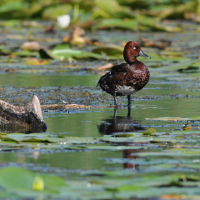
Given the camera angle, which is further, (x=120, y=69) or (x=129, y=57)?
(x=129, y=57)

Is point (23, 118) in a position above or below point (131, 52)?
below

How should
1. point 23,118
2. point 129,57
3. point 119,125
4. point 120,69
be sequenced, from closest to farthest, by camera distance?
point 23,118 → point 119,125 → point 120,69 → point 129,57

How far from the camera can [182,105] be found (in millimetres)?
7289

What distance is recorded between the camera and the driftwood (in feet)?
18.1

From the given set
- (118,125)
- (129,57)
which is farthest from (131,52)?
(118,125)

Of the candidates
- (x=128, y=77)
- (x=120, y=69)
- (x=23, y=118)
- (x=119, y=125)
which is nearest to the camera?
(x=23, y=118)

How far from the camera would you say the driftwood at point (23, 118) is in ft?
18.1

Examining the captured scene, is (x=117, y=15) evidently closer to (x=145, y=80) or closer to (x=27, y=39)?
(x=27, y=39)

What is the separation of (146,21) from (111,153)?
15291mm

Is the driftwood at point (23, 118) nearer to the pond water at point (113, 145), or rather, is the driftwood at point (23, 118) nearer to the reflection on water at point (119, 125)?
the pond water at point (113, 145)

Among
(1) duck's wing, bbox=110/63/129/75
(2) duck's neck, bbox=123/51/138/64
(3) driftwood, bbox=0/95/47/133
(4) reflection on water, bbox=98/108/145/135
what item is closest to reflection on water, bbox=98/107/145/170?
(4) reflection on water, bbox=98/108/145/135

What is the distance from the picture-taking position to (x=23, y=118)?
5.60 meters

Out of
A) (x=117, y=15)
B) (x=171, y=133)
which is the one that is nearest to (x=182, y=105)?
(x=171, y=133)

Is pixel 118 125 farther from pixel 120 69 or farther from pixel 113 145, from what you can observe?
pixel 120 69
